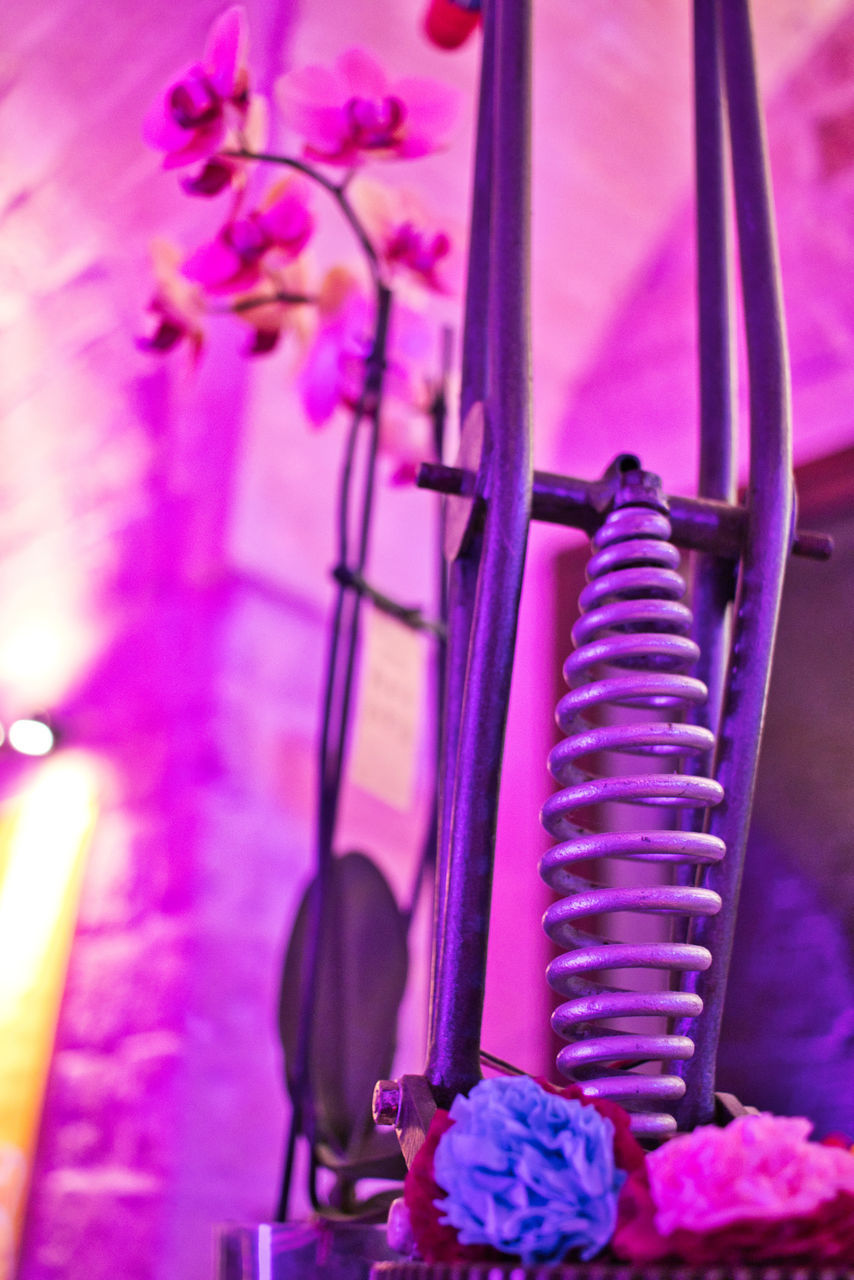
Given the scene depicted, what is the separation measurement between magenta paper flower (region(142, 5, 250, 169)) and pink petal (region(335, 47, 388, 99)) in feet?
0.23

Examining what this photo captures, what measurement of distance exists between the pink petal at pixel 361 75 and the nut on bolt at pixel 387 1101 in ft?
2.14

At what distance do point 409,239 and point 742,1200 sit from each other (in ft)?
2.57

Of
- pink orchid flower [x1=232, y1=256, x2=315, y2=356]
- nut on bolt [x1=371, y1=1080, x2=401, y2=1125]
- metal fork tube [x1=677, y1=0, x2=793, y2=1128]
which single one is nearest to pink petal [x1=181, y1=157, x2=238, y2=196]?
pink orchid flower [x1=232, y1=256, x2=315, y2=356]

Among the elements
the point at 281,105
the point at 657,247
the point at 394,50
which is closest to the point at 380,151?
the point at 281,105

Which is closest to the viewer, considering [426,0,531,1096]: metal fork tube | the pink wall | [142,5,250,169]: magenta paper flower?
[426,0,531,1096]: metal fork tube

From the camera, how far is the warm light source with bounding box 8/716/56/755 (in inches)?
51.8

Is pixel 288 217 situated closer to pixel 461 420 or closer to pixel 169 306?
pixel 169 306

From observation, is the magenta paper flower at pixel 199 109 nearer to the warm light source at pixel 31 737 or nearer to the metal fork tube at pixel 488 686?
the metal fork tube at pixel 488 686

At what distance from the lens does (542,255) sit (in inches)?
42.6

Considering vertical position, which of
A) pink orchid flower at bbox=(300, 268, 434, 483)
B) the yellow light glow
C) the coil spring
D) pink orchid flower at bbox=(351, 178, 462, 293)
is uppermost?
pink orchid flower at bbox=(351, 178, 462, 293)

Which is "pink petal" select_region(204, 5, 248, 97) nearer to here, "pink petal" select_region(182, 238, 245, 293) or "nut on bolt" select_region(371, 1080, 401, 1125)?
"pink petal" select_region(182, 238, 245, 293)

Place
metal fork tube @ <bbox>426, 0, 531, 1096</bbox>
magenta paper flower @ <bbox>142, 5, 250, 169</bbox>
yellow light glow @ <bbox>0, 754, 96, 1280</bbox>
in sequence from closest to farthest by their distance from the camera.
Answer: metal fork tube @ <bbox>426, 0, 531, 1096</bbox> < magenta paper flower @ <bbox>142, 5, 250, 169</bbox> < yellow light glow @ <bbox>0, 754, 96, 1280</bbox>

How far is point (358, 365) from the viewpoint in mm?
895

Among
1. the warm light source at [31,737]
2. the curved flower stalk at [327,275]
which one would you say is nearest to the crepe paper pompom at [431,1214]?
the curved flower stalk at [327,275]
